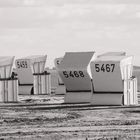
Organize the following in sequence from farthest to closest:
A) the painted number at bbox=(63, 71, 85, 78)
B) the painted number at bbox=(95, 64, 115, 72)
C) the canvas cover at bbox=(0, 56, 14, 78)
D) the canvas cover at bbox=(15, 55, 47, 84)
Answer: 1. the canvas cover at bbox=(15, 55, 47, 84)
2. the canvas cover at bbox=(0, 56, 14, 78)
3. the painted number at bbox=(63, 71, 85, 78)
4. the painted number at bbox=(95, 64, 115, 72)

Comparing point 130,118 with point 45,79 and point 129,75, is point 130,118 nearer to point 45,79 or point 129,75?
point 129,75

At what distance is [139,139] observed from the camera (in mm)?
19328

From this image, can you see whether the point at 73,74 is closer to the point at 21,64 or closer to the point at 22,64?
the point at 22,64

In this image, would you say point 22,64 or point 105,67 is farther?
point 22,64

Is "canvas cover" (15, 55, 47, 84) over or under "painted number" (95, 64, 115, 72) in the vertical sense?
over

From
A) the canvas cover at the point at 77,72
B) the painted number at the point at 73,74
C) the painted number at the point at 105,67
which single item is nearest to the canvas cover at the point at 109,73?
the painted number at the point at 105,67

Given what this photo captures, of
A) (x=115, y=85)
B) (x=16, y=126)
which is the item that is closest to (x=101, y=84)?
(x=115, y=85)

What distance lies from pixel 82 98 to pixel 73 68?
2313mm

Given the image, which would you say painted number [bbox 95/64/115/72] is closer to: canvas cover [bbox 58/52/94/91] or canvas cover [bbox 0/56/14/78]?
canvas cover [bbox 58/52/94/91]

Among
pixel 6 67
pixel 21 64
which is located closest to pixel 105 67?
pixel 6 67

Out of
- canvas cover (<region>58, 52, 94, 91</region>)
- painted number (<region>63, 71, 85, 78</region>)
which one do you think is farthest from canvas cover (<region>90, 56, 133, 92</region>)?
painted number (<region>63, 71, 85, 78</region>)

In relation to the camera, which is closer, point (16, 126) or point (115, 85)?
point (16, 126)

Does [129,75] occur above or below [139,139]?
above

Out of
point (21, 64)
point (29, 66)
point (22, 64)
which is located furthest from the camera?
point (21, 64)
